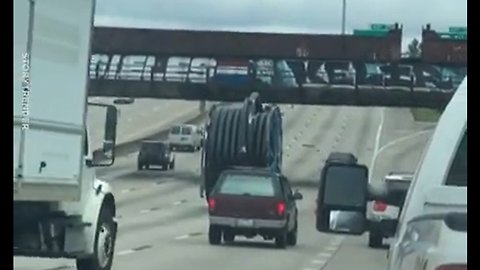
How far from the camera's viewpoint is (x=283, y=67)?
75312mm

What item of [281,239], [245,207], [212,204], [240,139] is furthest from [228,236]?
[240,139]

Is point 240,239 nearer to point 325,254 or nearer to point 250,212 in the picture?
point 250,212

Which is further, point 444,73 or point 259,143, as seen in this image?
point 444,73

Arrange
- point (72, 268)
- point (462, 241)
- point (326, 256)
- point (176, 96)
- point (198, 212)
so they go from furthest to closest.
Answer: point (176, 96)
point (198, 212)
point (326, 256)
point (72, 268)
point (462, 241)

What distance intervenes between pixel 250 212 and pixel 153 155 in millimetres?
43475

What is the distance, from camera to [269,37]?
7488 cm

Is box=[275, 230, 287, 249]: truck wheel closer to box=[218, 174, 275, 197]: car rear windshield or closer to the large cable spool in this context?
box=[218, 174, 275, 197]: car rear windshield

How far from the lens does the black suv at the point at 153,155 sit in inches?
2862

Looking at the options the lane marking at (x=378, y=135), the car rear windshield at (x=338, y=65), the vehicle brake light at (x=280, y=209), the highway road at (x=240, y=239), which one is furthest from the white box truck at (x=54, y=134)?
the lane marking at (x=378, y=135)

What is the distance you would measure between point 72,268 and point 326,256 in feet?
26.1
